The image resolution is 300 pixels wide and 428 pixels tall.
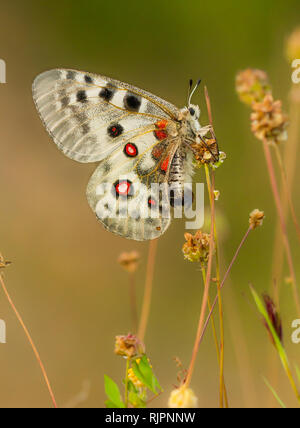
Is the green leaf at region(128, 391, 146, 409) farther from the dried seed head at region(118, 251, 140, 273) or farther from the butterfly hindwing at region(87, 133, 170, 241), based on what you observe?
the butterfly hindwing at region(87, 133, 170, 241)

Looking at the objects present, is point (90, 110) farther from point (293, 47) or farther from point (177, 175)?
point (293, 47)

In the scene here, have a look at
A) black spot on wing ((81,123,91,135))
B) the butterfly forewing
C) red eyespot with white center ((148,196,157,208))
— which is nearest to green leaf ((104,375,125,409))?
the butterfly forewing

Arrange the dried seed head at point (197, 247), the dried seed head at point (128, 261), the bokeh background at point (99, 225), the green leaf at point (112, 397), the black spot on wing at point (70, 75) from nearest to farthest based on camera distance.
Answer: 1. the green leaf at point (112, 397)
2. the dried seed head at point (197, 247)
3. the dried seed head at point (128, 261)
4. the black spot on wing at point (70, 75)
5. the bokeh background at point (99, 225)

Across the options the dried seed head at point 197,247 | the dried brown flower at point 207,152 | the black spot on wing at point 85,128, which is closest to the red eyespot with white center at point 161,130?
the black spot on wing at point 85,128

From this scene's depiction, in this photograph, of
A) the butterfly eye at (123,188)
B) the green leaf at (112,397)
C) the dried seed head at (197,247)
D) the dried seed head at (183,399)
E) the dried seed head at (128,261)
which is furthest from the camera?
the butterfly eye at (123,188)

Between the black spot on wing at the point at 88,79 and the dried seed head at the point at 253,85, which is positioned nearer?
the dried seed head at the point at 253,85

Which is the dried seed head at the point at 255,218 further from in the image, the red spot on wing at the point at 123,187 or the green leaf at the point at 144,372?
the red spot on wing at the point at 123,187
